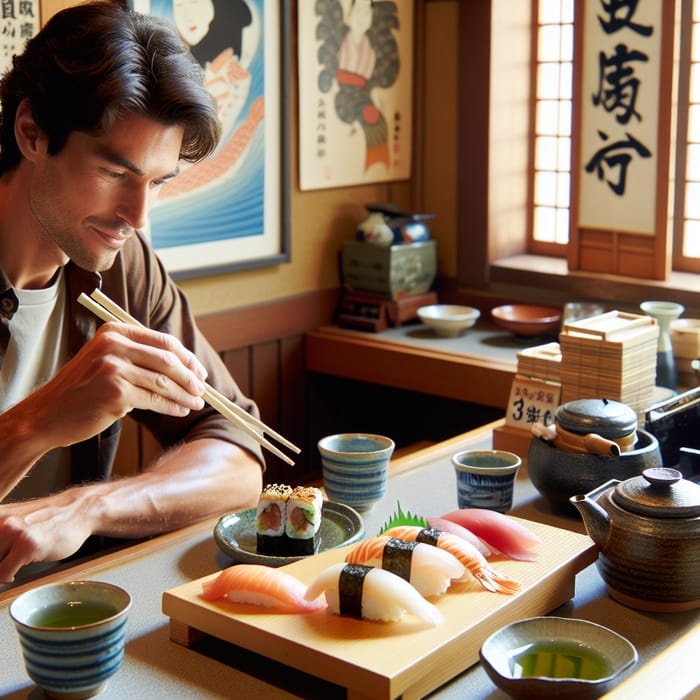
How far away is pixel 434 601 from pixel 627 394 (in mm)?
1008

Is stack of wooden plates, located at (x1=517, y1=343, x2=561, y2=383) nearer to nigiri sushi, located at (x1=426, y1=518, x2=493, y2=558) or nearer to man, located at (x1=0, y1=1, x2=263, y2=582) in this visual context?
man, located at (x1=0, y1=1, x2=263, y2=582)

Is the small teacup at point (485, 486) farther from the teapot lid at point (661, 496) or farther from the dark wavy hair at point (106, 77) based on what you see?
the dark wavy hair at point (106, 77)

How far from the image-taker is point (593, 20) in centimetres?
376

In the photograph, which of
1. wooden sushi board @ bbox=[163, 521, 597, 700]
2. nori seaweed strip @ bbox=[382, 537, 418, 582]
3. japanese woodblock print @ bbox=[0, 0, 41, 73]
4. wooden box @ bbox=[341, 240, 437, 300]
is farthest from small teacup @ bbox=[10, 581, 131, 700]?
wooden box @ bbox=[341, 240, 437, 300]

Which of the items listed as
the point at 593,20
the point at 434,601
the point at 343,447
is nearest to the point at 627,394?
the point at 343,447

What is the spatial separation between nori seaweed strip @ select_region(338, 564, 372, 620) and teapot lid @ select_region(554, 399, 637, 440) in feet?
2.28

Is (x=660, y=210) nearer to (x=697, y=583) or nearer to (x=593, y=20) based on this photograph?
(x=593, y=20)

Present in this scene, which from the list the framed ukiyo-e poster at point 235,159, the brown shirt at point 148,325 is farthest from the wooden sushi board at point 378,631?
the framed ukiyo-e poster at point 235,159

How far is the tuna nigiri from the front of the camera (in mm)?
1674

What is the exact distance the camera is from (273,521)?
68.7 inches

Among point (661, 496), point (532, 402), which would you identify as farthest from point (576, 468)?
point (532, 402)

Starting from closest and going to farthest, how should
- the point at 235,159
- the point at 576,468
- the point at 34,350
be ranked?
1. the point at 576,468
2. the point at 34,350
3. the point at 235,159

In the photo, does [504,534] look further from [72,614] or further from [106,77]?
[106,77]

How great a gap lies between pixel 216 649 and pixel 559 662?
1.53ft
